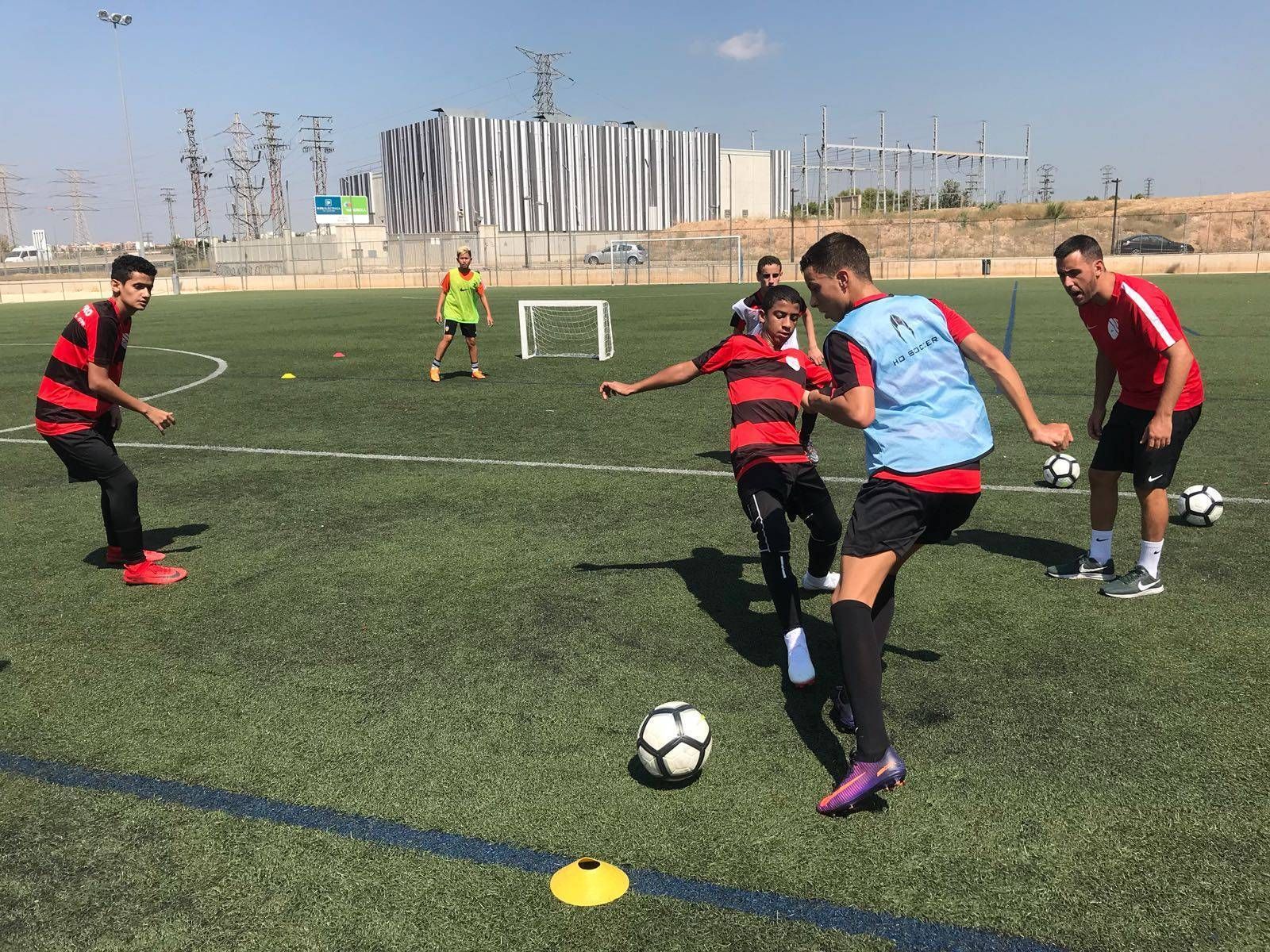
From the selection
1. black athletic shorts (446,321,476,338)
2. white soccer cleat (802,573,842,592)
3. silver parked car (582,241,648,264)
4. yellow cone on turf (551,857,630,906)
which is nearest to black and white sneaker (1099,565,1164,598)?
white soccer cleat (802,573,842,592)

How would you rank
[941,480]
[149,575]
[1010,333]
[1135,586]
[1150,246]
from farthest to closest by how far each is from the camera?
1. [1150,246]
2. [1010,333]
3. [149,575]
4. [1135,586]
5. [941,480]

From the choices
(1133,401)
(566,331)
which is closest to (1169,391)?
(1133,401)

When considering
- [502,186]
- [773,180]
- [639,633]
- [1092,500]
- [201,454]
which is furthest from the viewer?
[773,180]

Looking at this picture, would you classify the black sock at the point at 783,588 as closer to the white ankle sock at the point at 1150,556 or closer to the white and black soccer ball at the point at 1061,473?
the white ankle sock at the point at 1150,556

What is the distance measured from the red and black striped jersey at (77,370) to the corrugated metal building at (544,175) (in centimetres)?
9993

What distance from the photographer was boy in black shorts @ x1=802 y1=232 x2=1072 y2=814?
349cm

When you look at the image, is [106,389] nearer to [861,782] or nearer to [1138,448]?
[861,782]

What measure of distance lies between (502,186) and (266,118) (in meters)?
26.0

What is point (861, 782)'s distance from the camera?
3289 mm

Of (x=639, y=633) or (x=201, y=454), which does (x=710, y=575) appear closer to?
(x=639, y=633)

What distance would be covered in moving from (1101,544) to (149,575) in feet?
19.1

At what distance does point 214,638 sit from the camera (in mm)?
5000

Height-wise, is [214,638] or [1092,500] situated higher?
[1092,500]

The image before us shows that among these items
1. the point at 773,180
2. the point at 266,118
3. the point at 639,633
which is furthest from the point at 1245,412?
the point at 773,180
